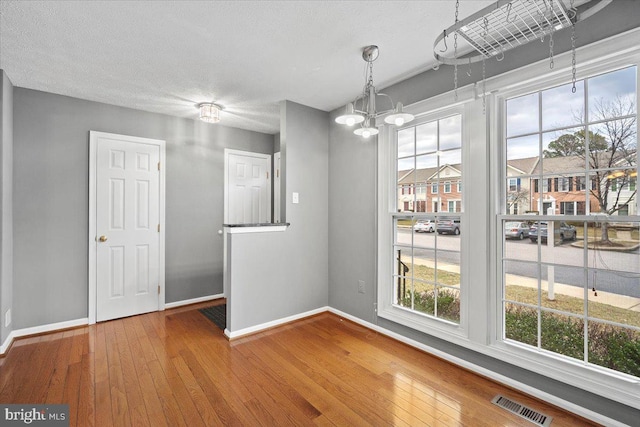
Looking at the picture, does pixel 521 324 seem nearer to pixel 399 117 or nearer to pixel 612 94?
pixel 612 94

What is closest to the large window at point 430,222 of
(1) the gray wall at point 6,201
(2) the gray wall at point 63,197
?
(2) the gray wall at point 63,197

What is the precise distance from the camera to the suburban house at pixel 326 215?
1790 mm

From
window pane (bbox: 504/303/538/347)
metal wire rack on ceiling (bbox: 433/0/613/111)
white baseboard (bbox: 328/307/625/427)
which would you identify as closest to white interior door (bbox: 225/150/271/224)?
white baseboard (bbox: 328/307/625/427)

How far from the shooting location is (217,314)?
360cm

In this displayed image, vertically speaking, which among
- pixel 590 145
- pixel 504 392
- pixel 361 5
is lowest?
pixel 504 392

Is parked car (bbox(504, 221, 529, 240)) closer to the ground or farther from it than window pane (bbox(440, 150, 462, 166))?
closer to the ground

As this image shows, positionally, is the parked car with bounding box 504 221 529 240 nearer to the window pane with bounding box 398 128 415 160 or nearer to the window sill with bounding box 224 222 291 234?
the window pane with bounding box 398 128 415 160

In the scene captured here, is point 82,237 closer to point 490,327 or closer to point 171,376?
point 171,376

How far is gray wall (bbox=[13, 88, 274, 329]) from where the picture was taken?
2.94m

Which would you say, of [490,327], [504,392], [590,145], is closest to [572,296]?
[490,327]

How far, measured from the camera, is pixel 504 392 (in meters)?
2.05

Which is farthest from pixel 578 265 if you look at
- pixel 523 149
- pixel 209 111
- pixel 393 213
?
pixel 209 111

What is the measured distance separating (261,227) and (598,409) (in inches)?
112

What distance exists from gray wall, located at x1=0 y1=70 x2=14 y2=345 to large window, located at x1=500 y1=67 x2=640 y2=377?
4.17 metres
